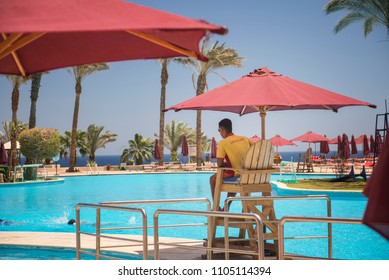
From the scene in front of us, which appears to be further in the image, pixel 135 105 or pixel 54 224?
pixel 135 105

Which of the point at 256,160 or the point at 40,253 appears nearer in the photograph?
the point at 256,160

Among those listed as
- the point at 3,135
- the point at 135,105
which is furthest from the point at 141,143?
the point at 135,105

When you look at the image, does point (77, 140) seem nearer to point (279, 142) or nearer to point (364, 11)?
point (279, 142)

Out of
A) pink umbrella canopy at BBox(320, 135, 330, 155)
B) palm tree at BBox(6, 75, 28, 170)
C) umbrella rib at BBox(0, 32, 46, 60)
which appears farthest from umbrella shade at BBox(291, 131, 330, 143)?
umbrella rib at BBox(0, 32, 46, 60)

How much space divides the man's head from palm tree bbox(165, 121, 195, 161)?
44002mm

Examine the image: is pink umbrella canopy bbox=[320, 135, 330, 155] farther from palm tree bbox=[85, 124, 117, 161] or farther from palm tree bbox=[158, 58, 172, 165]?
palm tree bbox=[85, 124, 117, 161]

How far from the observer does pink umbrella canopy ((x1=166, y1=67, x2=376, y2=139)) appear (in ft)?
22.4

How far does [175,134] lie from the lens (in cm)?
5147

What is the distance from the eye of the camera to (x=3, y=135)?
5444cm

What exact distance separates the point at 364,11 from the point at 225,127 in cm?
1818

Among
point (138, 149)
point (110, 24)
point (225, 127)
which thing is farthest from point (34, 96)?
point (110, 24)

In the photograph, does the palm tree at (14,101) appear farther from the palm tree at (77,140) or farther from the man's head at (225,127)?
the man's head at (225,127)
